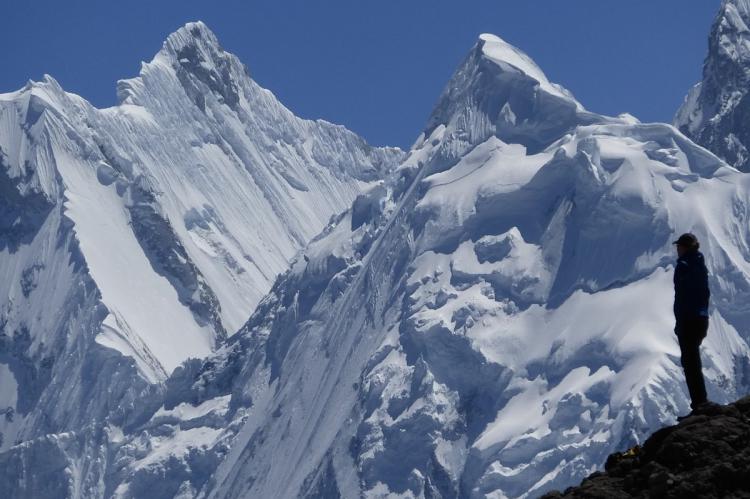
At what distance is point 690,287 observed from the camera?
36188 millimetres

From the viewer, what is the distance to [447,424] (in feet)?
630

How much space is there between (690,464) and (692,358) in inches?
196

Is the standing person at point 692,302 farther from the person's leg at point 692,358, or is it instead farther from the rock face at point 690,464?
the rock face at point 690,464

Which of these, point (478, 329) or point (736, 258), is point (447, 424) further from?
point (736, 258)

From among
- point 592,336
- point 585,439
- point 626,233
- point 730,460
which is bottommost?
point 730,460

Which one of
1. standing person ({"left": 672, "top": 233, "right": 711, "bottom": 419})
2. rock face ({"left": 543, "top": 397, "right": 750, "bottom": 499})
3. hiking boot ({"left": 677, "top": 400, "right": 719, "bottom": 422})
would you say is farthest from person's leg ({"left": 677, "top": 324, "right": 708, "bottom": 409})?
rock face ({"left": 543, "top": 397, "right": 750, "bottom": 499})

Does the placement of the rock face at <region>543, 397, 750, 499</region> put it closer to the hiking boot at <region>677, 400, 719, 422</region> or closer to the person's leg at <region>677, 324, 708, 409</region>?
the hiking boot at <region>677, 400, 719, 422</region>

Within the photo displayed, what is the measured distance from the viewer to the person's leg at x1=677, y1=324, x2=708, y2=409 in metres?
36.2

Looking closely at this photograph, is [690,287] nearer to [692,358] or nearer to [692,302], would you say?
[692,302]

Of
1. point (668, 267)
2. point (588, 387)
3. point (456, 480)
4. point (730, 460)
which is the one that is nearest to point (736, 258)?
point (668, 267)

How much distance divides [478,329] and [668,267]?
2074 centimetres

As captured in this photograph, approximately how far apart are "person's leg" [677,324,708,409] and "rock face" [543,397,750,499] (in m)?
2.46

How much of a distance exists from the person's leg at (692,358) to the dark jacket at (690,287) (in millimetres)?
291

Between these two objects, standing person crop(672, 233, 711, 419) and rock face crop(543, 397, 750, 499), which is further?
standing person crop(672, 233, 711, 419)
